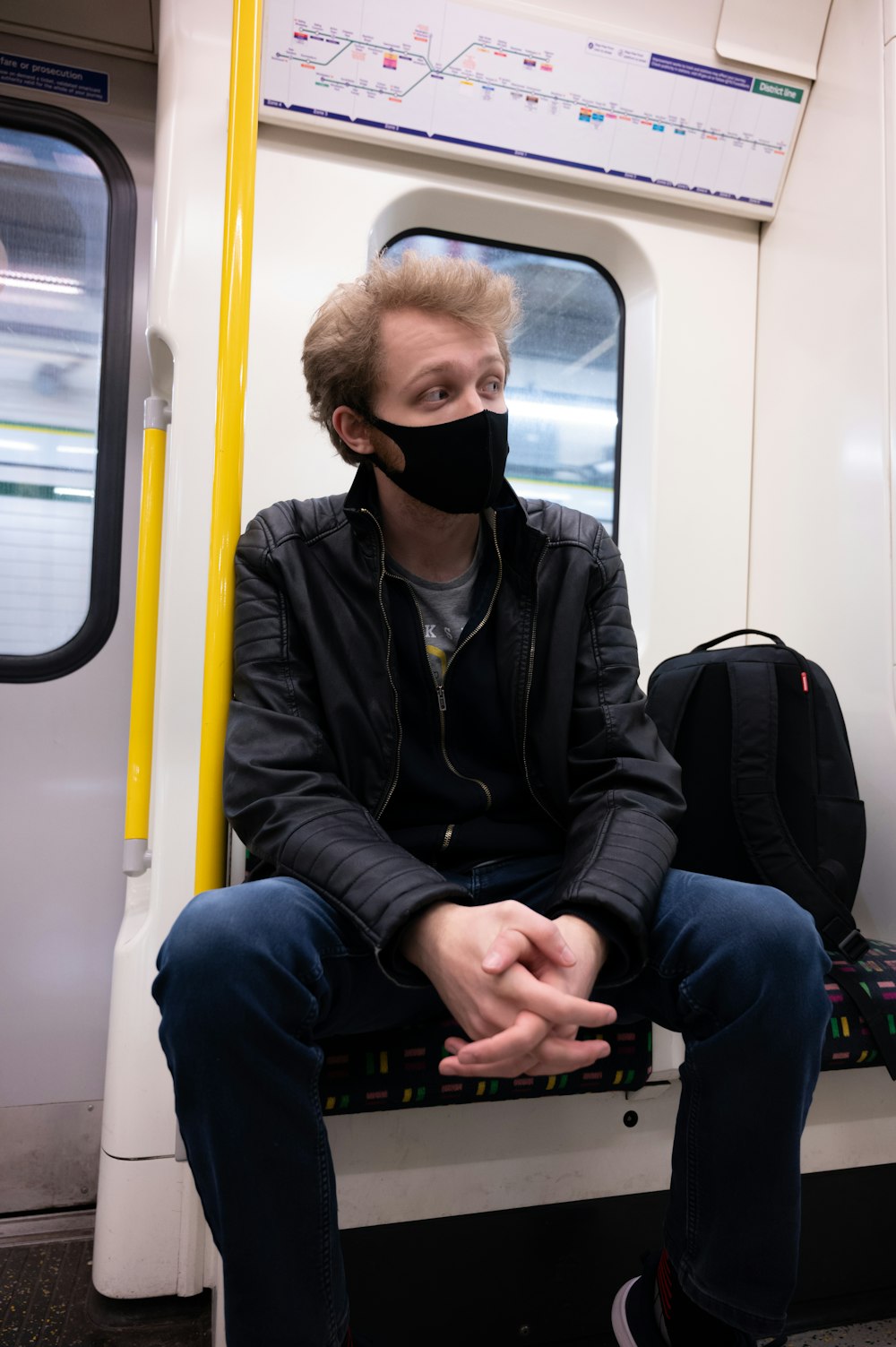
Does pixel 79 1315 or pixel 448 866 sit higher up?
pixel 448 866

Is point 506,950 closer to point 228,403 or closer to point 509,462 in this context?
point 228,403

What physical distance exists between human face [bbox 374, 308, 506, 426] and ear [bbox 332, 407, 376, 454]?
52 mm

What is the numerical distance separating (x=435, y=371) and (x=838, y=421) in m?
1.17

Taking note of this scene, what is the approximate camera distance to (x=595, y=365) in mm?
2578

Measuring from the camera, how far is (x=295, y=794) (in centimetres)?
138

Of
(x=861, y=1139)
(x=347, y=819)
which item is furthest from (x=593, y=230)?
(x=861, y=1139)

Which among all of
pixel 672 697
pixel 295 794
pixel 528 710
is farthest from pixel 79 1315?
pixel 672 697

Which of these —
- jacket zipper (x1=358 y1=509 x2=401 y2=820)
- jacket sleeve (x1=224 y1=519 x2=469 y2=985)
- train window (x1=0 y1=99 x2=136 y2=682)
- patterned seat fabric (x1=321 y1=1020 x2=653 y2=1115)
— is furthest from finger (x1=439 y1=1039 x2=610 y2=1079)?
train window (x1=0 y1=99 x2=136 y2=682)

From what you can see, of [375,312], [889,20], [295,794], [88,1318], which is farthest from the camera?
[889,20]

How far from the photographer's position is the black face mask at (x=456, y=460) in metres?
1.54

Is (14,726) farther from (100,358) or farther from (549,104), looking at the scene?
(549,104)

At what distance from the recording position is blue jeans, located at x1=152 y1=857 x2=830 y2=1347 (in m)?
1.12

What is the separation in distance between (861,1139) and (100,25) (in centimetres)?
300

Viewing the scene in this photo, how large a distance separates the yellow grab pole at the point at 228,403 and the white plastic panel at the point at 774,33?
1362 mm
